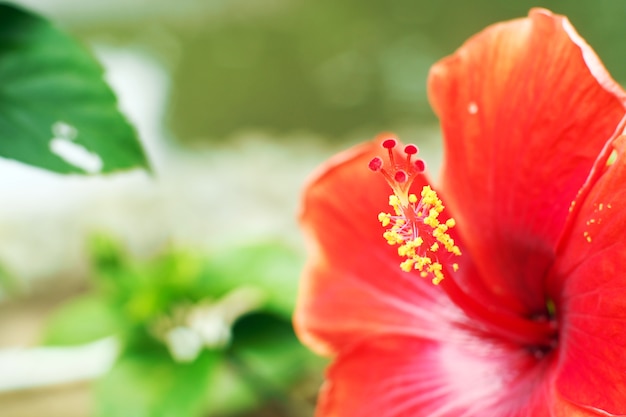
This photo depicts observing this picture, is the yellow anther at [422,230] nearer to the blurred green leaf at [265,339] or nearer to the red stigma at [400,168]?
the red stigma at [400,168]

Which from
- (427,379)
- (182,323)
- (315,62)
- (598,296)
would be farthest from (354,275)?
(315,62)

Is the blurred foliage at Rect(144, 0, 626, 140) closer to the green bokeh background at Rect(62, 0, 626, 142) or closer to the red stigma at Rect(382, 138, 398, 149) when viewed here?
the green bokeh background at Rect(62, 0, 626, 142)

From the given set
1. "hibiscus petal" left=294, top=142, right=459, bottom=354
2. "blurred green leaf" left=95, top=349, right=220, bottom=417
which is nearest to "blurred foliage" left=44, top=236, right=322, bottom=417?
"blurred green leaf" left=95, top=349, right=220, bottom=417

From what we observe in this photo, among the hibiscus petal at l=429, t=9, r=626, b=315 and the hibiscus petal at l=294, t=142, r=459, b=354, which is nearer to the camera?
the hibiscus petal at l=429, t=9, r=626, b=315

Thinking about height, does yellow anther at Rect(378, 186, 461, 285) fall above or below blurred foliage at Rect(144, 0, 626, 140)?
below

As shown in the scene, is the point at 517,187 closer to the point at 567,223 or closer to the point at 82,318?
the point at 567,223

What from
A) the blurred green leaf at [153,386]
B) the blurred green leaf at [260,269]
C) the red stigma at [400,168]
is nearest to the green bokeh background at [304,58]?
the blurred green leaf at [260,269]

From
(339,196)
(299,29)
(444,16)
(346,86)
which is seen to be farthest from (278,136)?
(339,196)

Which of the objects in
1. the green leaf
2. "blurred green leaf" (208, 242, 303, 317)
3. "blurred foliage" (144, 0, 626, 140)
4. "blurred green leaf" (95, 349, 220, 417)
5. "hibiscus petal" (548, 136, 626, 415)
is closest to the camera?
"hibiscus petal" (548, 136, 626, 415)
